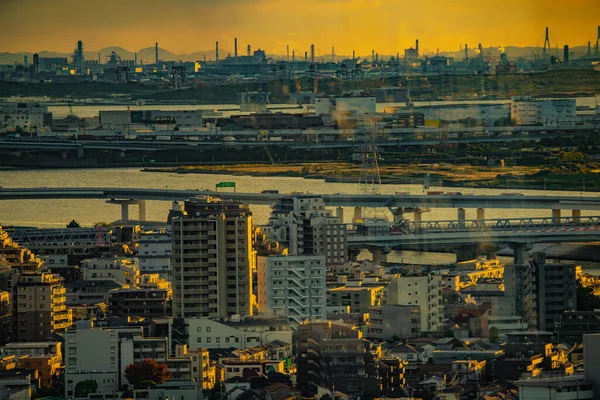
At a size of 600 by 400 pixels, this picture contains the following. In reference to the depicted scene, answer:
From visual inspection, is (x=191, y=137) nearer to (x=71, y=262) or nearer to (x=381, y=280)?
(x=71, y=262)

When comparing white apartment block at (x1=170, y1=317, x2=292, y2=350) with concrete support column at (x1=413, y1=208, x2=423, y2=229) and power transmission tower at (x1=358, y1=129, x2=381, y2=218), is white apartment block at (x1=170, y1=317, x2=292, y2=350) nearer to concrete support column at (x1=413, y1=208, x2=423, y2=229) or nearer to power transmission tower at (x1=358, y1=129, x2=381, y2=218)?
concrete support column at (x1=413, y1=208, x2=423, y2=229)

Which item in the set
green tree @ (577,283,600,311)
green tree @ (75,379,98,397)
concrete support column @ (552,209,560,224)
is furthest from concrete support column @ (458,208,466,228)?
green tree @ (75,379,98,397)

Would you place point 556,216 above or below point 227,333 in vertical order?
above

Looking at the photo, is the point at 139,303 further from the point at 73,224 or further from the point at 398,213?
the point at 398,213

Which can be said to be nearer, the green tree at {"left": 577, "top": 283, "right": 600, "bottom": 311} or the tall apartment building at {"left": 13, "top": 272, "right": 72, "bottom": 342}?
the green tree at {"left": 577, "top": 283, "right": 600, "bottom": 311}

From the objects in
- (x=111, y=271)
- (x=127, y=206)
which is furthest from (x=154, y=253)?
(x=127, y=206)
